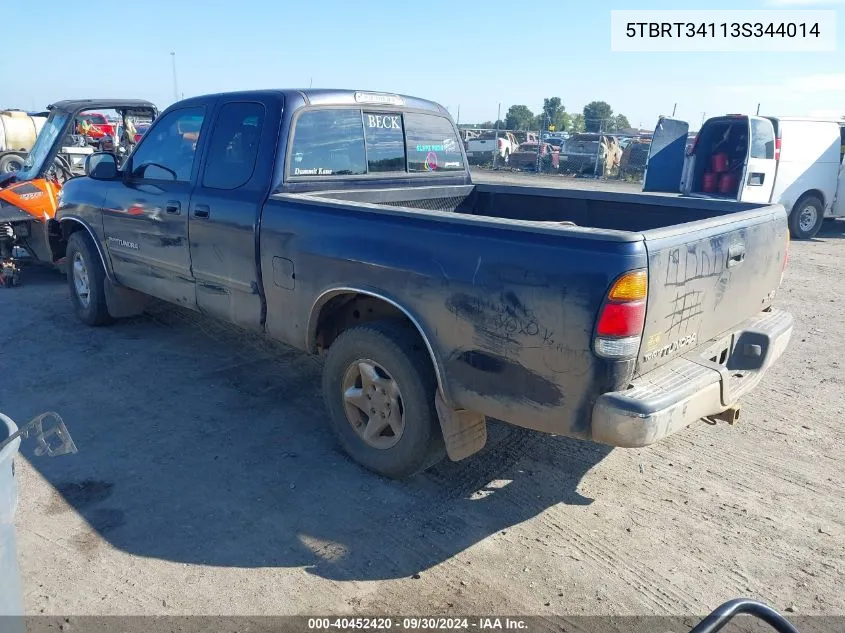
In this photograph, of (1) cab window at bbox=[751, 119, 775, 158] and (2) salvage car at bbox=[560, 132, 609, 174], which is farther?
(2) salvage car at bbox=[560, 132, 609, 174]

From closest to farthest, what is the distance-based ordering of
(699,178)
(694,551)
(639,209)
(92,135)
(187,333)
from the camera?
(694,551) < (639,209) < (187,333) < (699,178) < (92,135)

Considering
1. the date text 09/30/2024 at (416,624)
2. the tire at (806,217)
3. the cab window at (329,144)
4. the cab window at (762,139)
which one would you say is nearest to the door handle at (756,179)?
the cab window at (762,139)

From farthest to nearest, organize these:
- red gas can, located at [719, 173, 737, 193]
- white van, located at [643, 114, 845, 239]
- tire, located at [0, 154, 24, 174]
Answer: tire, located at [0, 154, 24, 174]
red gas can, located at [719, 173, 737, 193]
white van, located at [643, 114, 845, 239]

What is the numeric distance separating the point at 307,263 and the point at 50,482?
1827 mm

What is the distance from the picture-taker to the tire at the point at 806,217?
12.0m

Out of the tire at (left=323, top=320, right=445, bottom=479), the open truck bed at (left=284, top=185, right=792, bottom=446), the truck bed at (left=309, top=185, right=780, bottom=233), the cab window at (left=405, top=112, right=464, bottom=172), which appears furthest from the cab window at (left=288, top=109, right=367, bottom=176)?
the tire at (left=323, top=320, right=445, bottom=479)

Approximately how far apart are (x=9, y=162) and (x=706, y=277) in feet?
57.9

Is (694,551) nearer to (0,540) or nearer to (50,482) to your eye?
(0,540)

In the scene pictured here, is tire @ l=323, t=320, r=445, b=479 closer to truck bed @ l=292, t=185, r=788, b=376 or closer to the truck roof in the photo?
truck bed @ l=292, t=185, r=788, b=376

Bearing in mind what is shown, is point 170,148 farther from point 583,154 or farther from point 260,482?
point 583,154

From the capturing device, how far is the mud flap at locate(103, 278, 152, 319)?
19.4 ft

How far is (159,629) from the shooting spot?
2.62m

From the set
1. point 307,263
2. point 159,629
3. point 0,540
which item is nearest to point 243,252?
point 307,263

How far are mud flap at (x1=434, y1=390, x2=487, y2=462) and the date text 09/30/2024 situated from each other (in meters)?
0.86
